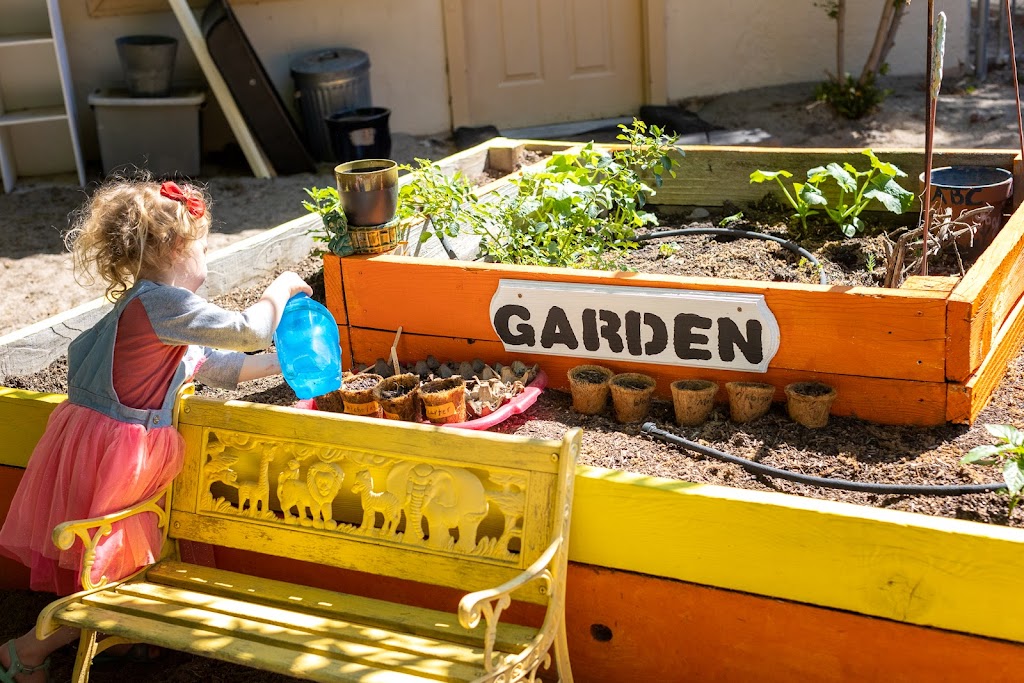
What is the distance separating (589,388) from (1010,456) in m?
1.29

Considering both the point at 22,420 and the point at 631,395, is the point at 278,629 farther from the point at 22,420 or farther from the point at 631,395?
the point at 631,395

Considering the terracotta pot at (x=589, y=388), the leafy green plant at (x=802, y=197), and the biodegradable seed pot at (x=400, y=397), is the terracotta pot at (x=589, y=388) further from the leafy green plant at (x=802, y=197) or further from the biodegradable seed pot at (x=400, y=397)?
the leafy green plant at (x=802, y=197)

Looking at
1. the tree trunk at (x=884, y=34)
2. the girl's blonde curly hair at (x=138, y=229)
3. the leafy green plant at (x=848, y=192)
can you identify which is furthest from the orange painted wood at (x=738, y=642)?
the tree trunk at (x=884, y=34)

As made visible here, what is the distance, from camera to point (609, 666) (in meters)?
2.90

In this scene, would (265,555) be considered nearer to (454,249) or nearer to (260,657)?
(260,657)

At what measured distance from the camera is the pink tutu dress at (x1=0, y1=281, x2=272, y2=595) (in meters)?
2.92

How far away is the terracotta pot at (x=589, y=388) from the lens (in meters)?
3.66

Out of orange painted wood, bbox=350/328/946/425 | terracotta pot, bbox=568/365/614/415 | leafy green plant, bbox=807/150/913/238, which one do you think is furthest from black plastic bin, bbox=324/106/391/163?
terracotta pot, bbox=568/365/614/415

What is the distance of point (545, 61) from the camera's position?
907 centimetres

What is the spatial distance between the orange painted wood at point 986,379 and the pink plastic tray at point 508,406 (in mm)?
1296

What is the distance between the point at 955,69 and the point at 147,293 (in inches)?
324

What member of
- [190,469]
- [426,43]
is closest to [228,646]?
[190,469]

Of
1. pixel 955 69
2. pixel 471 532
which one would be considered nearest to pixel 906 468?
pixel 471 532

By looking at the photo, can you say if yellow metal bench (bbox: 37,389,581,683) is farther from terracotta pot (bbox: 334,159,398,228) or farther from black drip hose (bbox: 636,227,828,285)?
black drip hose (bbox: 636,227,828,285)
